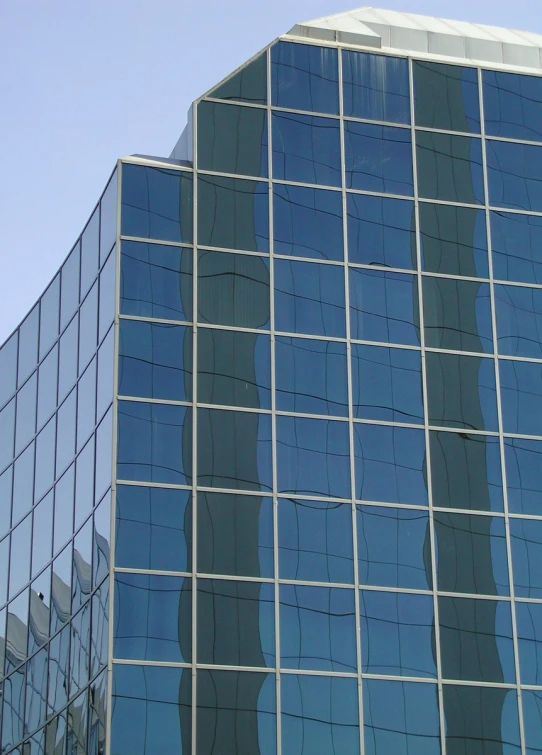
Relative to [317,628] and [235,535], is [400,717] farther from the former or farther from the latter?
[235,535]

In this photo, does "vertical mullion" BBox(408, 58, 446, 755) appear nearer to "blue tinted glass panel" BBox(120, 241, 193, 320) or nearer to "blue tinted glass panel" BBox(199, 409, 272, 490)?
"blue tinted glass panel" BBox(199, 409, 272, 490)

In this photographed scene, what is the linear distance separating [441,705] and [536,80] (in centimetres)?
2001

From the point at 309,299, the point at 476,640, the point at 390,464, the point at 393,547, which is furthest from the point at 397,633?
the point at 309,299

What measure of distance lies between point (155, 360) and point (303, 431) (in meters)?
4.40

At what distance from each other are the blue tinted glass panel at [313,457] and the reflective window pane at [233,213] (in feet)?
17.5

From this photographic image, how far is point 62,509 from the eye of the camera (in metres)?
45.9

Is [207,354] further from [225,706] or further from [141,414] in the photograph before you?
[225,706]

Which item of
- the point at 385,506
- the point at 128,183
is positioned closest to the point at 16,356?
the point at 128,183

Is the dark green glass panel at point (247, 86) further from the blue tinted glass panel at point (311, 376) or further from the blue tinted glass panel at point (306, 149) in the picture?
the blue tinted glass panel at point (311, 376)

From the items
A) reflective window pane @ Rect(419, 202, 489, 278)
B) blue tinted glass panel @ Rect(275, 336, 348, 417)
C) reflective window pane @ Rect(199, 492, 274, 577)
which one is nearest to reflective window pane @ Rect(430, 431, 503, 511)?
blue tinted glass panel @ Rect(275, 336, 348, 417)

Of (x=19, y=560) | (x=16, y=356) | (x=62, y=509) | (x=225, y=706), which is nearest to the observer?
(x=225, y=706)

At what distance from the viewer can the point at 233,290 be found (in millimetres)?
44375

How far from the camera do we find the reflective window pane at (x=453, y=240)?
46.5 m

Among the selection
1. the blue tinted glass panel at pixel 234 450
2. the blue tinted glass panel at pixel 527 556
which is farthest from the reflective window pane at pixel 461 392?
the blue tinted glass panel at pixel 234 450
